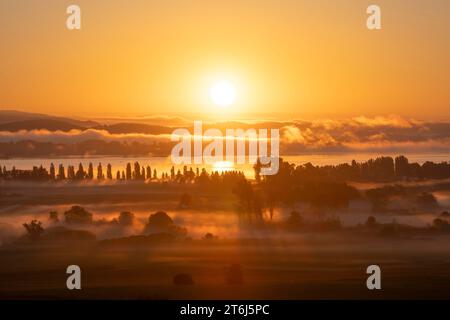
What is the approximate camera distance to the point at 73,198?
145250mm

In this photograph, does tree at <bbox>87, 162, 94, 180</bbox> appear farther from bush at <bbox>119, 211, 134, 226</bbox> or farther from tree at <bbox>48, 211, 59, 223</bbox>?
bush at <bbox>119, 211, 134, 226</bbox>

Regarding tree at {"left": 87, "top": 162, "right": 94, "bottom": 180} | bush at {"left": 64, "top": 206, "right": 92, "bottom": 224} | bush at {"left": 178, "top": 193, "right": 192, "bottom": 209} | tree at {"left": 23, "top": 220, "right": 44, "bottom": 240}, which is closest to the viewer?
tree at {"left": 23, "top": 220, "right": 44, "bottom": 240}

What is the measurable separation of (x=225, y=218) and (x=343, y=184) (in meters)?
28.4

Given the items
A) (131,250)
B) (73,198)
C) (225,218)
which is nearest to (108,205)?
(73,198)

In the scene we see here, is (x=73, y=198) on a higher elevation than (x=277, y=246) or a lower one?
higher

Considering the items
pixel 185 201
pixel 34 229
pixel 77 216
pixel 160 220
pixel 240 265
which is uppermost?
pixel 185 201

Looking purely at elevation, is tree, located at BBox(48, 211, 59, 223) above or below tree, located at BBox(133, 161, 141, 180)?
below

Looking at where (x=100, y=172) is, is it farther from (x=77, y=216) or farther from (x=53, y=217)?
(x=53, y=217)

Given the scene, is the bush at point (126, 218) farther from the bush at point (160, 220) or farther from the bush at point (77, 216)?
the bush at point (77, 216)

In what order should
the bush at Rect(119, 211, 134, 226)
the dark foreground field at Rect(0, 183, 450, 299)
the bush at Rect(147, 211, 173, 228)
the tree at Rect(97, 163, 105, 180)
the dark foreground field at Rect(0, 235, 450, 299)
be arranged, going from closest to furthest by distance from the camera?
1. the dark foreground field at Rect(0, 235, 450, 299)
2. the dark foreground field at Rect(0, 183, 450, 299)
3. the bush at Rect(147, 211, 173, 228)
4. the bush at Rect(119, 211, 134, 226)
5. the tree at Rect(97, 163, 105, 180)

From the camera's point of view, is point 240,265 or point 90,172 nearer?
point 240,265

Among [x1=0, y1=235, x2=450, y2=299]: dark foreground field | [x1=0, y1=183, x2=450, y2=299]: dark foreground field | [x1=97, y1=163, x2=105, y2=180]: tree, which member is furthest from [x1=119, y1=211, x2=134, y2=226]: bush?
[x1=0, y1=235, x2=450, y2=299]: dark foreground field

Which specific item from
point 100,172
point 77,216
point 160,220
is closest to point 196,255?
point 160,220

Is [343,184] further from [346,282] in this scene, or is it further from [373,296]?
[373,296]
